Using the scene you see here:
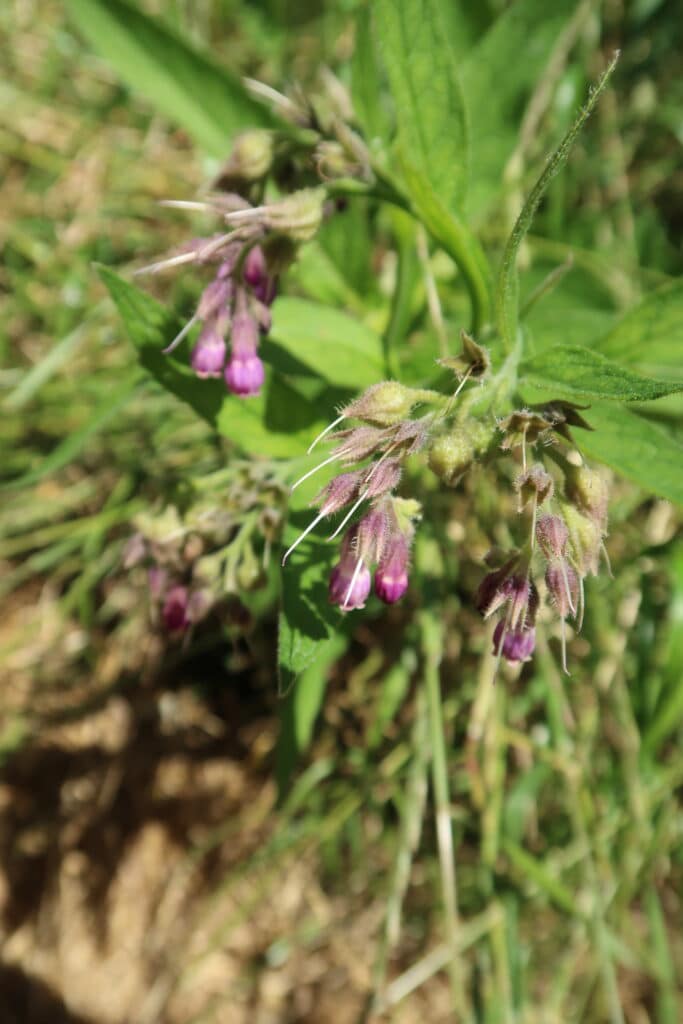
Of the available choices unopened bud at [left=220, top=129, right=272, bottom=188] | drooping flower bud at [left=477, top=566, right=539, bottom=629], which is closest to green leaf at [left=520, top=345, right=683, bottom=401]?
drooping flower bud at [left=477, top=566, right=539, bottom=629]

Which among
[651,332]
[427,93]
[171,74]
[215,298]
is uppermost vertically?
[427,93]

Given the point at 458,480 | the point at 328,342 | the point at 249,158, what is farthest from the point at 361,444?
the point at 249,158

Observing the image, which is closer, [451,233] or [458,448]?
[458,448]

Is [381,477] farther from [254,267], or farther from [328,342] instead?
[328,342]

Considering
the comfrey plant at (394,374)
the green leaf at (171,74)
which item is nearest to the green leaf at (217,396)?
the comfrey plant at (394,374)

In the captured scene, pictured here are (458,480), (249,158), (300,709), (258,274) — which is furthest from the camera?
(300,709)

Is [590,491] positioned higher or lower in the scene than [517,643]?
higher

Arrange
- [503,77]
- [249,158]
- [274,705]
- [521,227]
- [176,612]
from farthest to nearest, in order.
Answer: [274,705]
[503,77]
[176,612]
[249,158]
[521,227]

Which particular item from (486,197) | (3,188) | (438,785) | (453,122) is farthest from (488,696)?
(3,188)
